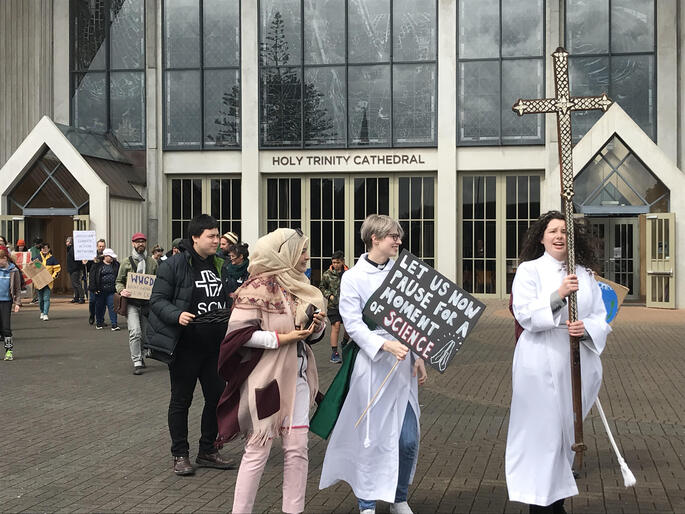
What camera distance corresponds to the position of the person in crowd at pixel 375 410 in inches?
190

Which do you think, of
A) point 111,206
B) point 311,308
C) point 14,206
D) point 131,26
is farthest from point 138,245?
point 131,26

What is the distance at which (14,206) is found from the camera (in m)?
26.0

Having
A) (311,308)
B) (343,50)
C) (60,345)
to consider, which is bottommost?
(60,345)

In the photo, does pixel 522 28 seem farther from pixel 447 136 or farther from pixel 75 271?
pixel 75 271

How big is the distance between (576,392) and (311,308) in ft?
5.26

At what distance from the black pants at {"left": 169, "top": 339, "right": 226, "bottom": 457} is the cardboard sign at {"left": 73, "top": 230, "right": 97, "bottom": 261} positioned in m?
16.3

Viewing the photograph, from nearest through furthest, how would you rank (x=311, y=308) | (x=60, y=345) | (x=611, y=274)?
(x=311, y=308) → (x=60, y=345) → (x=611, y=274)

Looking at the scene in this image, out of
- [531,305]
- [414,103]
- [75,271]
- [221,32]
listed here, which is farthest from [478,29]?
[531,305]

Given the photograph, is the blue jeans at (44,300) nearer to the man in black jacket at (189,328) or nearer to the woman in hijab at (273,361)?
the man in black jacket at (189,328)

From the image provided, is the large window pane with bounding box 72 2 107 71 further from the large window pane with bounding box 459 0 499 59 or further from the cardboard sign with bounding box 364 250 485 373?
the cardboard sign with bounding box 364 250 485 373

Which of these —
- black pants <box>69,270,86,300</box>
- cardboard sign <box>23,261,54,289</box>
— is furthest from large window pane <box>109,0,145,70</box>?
cardboard sign <box>23,261,54,289</box>

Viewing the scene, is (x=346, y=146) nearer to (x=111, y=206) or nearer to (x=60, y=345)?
(x=111, y=206)

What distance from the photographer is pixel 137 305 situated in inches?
453

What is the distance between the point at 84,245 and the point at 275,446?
16.2m
